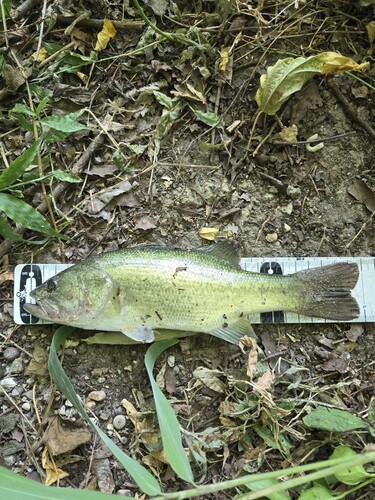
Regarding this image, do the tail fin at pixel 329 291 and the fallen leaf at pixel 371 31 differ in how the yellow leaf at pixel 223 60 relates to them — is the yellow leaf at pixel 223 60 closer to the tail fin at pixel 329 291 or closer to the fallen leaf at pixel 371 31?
the fallen leaf at pixel 371 31

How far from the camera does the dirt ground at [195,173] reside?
3.30 meters

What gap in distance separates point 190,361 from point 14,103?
7.19 feet

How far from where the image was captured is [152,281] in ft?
10.2

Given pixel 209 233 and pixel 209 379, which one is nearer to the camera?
pixel 209 379

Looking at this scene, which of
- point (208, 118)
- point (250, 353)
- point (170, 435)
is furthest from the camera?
point (208, 118)

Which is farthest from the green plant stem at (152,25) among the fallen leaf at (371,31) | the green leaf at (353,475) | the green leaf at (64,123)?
the green leaf at (353,475)

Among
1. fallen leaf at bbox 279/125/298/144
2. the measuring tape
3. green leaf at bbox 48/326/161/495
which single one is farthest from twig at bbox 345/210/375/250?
green leaf at bbox 48/326/161/495

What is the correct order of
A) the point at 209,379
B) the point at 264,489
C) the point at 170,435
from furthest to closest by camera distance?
the point at 209,379 → the point at 170,435 → the point at 264,489

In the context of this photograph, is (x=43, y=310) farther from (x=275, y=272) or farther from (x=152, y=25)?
(x=152, y=25)

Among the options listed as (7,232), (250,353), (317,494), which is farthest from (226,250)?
(317,494)

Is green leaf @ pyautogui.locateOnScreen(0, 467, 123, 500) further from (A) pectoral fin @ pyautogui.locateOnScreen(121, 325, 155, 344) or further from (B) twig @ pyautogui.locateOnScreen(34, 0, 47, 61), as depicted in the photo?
(B) twig @ pyautogui.locateOnScreen(34, 0, 47, 61)

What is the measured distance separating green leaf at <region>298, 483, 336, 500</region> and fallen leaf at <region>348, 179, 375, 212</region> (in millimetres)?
1853

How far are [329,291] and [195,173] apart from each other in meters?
1.22

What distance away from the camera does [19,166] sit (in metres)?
3.12
